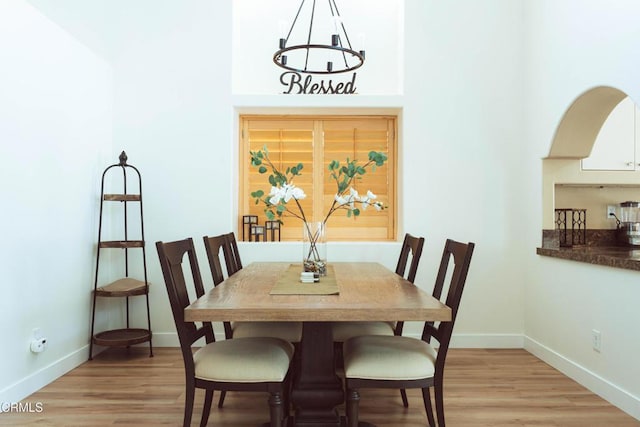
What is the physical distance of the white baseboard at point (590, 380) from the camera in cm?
281

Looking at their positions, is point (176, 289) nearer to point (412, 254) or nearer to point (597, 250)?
point (412, 254)

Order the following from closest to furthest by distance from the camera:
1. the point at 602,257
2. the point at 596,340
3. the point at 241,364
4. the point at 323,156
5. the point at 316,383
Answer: the point at 241,364, the point at 316,383, the point at 602,257, the point at 596,340, the point at 323,156

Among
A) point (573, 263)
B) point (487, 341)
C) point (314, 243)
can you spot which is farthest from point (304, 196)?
point (487, 341)

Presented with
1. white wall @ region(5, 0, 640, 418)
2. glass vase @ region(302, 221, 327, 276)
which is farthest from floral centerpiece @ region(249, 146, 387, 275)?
white wall @ region(5, 0, 640, 418)

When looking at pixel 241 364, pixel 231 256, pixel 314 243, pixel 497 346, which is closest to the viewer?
pixel 241 364

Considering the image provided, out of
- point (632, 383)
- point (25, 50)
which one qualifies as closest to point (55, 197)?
point (25, 50)

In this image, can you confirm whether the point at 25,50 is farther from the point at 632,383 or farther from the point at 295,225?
the point at 632,383

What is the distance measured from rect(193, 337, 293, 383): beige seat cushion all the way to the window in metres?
2.27

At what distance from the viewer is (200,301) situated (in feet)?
7.01

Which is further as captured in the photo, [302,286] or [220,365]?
[302,286]

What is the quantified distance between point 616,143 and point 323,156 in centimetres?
232

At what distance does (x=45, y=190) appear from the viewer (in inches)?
128

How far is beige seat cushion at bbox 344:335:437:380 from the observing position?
7.23ft

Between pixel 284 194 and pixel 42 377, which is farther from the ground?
pixel 284 194
